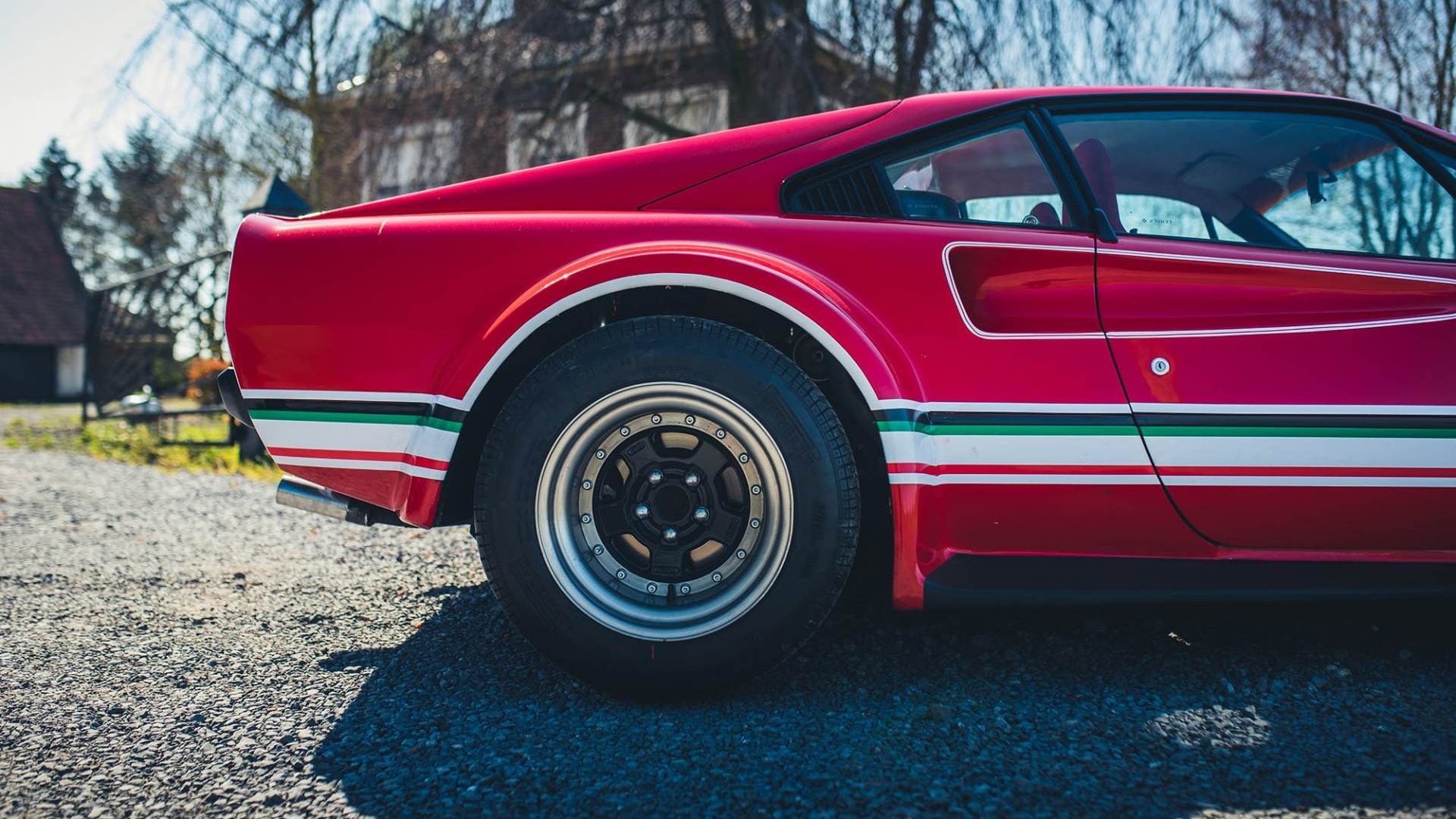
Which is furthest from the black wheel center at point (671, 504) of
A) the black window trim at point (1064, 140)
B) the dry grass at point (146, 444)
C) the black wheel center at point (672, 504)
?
the dry grass at point (146, 444)

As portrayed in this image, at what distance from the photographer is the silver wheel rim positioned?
183 centimetres

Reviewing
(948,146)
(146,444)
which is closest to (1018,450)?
(948,146)

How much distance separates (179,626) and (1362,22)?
8.38 meters

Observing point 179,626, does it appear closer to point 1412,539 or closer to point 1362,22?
point 1412,539

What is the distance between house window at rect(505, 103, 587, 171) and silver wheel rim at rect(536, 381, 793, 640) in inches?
225

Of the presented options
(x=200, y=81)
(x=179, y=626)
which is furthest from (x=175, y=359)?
(x=179, y=626)

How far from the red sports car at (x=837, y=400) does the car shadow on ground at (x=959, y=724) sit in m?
0.19

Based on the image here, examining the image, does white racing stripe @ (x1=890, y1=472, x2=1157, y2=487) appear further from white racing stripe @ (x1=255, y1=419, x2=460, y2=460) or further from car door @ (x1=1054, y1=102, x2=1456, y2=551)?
white racing stripe @ (x1=255, y1=419, x2=460, y2=460)

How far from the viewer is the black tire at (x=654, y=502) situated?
5.89ft

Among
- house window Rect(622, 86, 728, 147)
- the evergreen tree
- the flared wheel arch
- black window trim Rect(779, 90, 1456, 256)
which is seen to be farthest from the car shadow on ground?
the evergreen tree

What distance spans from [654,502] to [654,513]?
2cm

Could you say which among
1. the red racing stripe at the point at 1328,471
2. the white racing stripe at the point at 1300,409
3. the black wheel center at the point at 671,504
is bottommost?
the black wheel center at the point at 671,504

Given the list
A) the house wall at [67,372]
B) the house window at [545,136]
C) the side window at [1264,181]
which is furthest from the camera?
the house wall at [67,372]

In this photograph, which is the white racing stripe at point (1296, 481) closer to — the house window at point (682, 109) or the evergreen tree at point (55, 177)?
the house window at point (682, 109)
